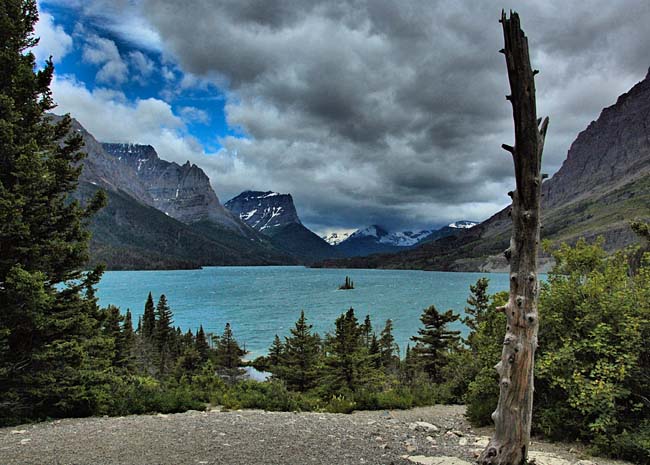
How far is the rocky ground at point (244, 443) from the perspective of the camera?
278 inches

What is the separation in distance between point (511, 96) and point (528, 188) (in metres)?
1.50

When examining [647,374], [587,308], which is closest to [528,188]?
[587,308]

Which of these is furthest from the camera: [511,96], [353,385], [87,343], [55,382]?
[353,385]

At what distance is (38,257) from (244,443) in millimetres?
8592

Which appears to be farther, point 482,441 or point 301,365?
point 301,365

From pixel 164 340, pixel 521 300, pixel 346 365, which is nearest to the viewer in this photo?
pixel 521 300

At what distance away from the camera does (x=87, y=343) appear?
12.2 metres

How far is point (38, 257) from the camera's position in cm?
1176

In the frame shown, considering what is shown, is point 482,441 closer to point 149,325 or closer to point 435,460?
point 435,460

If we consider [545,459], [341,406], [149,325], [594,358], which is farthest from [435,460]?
[149,325]

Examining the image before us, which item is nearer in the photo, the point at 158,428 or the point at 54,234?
the point at 158,428

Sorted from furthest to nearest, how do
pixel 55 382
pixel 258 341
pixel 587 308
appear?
Result: pixel 258 341 → pixel 55 382 → pixel 587 308

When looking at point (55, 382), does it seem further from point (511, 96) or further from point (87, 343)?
point (511, 96)

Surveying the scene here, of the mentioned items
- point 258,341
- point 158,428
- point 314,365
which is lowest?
point 258,341
